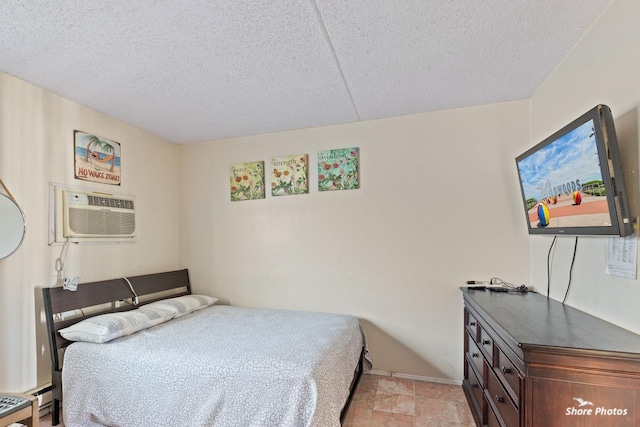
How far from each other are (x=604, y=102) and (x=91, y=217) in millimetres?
3578

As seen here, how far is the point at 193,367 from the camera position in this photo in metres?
1.78

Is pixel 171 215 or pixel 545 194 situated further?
pixel 171 215

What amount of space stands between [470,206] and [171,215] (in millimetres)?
3151

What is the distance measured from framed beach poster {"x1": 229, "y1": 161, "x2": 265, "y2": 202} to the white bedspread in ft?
4.86

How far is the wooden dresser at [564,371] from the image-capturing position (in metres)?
1.07

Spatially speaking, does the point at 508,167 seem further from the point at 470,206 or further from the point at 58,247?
the point at 58,247

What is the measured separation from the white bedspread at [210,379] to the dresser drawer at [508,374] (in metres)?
0.90

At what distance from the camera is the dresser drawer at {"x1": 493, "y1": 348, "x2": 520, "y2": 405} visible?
126 cm

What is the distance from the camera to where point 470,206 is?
2.56 m

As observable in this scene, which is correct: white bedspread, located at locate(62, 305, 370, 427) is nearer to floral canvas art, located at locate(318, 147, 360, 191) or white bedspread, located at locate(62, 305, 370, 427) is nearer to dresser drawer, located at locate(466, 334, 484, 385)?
dresser drawer, located at locate(466, 334, 484, 385)

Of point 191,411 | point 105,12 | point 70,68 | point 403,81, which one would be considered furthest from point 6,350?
point 403,81

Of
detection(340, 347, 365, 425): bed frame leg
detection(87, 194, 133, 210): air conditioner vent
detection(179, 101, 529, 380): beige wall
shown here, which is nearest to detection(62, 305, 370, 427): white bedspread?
detection(340, 347, 365, 425): bed frame leg

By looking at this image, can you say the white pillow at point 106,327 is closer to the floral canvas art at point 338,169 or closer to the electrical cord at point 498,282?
the floral canvas art at point 338,169

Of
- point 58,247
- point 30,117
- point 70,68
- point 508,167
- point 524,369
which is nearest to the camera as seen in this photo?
point 524,369
